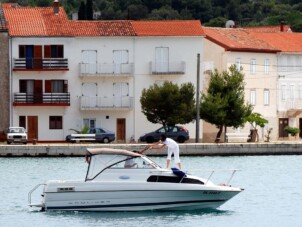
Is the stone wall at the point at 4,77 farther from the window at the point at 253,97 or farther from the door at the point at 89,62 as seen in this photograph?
the window at the point at 253,97

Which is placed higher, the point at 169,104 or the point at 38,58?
the point at 38,58

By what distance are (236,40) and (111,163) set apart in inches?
Result: 2119

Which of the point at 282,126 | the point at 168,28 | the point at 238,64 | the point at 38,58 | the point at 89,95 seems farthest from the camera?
the point at 282,126

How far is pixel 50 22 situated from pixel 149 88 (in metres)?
7.67

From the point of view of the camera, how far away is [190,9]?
177125 mm

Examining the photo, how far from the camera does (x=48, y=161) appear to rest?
261ft

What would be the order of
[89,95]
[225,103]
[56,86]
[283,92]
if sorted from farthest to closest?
[283,92] < [89,95] < [56,86] < [225,103]

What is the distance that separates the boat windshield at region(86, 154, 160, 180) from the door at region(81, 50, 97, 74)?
4455 centimetres

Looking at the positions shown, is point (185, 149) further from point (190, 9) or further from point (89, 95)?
point (190, 9)

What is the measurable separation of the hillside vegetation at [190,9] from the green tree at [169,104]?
7611 centimetres

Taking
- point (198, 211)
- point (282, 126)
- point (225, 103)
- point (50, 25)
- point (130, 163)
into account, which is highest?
point (50, 25)

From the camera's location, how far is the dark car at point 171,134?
91.9 metres

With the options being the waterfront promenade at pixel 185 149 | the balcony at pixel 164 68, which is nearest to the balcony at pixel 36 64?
the balcony at pixel 164 68

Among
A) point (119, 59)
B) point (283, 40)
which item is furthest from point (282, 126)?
point (119, 59)
